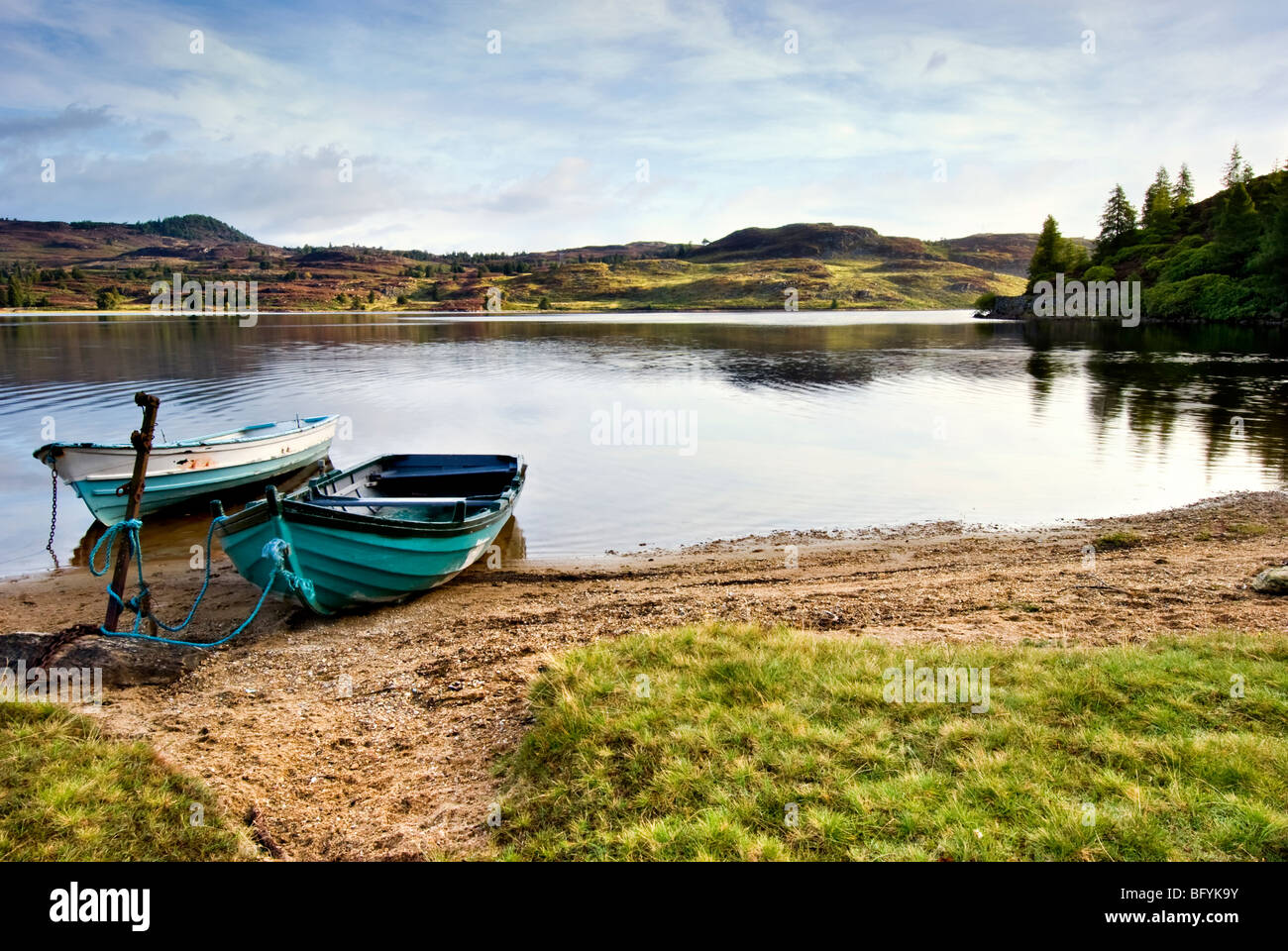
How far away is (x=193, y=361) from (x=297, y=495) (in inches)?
2073

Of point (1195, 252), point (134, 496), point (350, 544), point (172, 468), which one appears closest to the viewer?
point (134, 496)

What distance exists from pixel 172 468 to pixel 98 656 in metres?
10.2

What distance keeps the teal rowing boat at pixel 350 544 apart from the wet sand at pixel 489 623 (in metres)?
0.53

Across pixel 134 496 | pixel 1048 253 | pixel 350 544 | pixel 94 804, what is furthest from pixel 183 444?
pixel 1048 253

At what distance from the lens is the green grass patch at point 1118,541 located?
15.2 metres

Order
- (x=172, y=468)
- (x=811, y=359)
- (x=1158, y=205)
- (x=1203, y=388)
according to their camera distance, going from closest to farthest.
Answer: (x=172, y=468) < (x=1203, y=388) < (x=811, y=359) < (x=1158, y=205)

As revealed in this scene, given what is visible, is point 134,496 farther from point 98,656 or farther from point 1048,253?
point 1048,253

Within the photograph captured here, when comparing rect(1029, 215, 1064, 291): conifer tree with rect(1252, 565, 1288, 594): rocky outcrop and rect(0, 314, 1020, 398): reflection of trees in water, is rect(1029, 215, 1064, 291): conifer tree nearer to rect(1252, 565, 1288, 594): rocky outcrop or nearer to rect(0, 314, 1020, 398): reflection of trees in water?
rect(0, 314, 1020, 398): reflection of trees in water

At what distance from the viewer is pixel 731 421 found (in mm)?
33344

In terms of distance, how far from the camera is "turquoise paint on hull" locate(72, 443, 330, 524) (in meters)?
17.2

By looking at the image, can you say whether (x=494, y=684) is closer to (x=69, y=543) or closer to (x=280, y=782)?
(x=280, y=782)

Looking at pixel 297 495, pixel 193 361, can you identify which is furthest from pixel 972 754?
pixel 193 361

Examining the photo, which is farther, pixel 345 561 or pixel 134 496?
pixel 345 561

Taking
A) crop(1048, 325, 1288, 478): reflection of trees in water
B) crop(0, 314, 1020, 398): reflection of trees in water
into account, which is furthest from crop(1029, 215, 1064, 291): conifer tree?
crop(1048, 325, 1288, 478): reflection of trees in water
